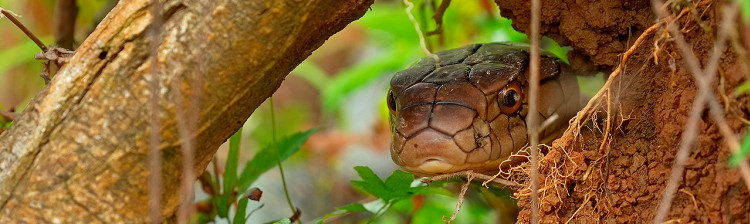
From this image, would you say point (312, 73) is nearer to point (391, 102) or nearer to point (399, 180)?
point (391, 102)

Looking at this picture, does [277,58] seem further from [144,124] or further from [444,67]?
[444,67]

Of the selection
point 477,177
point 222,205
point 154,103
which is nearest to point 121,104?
point 154,103

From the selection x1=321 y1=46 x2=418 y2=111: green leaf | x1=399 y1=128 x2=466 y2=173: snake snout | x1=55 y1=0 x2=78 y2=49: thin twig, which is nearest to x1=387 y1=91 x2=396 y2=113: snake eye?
x1=399 y1=128 x2=466 y2=173: snake snout

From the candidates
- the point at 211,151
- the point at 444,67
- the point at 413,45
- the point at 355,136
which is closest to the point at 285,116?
the point at 355,136

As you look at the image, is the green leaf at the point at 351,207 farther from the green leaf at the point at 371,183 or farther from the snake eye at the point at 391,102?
the snake eye at the point at 391,102

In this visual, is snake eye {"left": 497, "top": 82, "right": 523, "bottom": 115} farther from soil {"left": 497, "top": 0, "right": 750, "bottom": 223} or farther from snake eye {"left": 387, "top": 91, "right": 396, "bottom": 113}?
snake eye {"left": 387, "top": 91, "right": 396, "bottom": 113}

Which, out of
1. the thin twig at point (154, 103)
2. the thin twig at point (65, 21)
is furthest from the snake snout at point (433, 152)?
the thin twig at point (65, 21)
